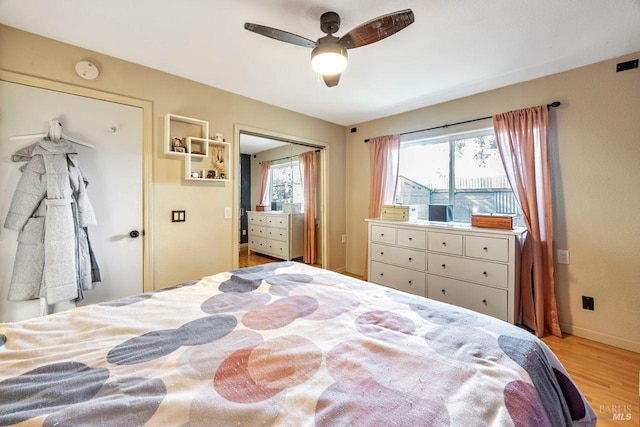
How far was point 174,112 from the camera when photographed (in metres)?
2.49

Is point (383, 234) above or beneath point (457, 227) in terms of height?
beneath

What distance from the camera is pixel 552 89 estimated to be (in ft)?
8.02

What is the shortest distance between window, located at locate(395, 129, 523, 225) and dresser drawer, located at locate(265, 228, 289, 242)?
2.14m

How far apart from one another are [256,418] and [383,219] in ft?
9.61

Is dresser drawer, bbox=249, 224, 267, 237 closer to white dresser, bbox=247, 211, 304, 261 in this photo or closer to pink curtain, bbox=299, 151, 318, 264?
white dresser, bbox=247, 211, 304, 261

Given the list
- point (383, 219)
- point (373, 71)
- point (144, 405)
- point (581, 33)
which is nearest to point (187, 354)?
point (144, 405)

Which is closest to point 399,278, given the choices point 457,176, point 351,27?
point 457,176

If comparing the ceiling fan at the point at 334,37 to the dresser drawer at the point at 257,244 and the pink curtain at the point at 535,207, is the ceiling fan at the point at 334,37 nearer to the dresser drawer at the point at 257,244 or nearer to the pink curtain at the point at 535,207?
the pink curtain at the point at 535,207

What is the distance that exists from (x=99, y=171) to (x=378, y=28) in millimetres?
2315

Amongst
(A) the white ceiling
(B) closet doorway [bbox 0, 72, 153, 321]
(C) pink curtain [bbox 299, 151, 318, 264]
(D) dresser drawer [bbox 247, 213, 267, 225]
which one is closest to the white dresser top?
(A) the white ceiling

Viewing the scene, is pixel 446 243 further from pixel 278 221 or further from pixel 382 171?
pixel 278 221

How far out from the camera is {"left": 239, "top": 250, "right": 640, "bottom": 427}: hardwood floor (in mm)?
1522

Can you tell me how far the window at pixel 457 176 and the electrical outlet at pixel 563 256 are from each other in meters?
0.47

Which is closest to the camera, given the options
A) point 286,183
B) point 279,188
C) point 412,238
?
point 412,238
